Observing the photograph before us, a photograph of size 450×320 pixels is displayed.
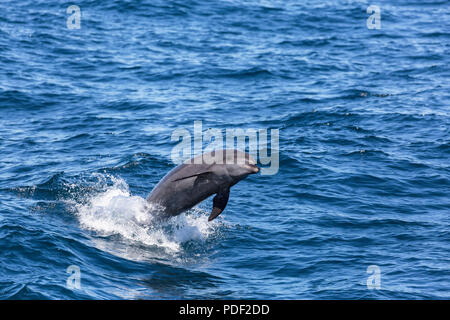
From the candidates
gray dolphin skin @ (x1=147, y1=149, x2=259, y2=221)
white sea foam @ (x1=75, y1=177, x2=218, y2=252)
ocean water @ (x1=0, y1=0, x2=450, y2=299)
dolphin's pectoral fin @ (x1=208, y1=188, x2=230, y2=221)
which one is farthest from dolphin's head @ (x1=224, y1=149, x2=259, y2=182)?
white sea foam @ (x1=75, y1=177, x2=218, y2=252)

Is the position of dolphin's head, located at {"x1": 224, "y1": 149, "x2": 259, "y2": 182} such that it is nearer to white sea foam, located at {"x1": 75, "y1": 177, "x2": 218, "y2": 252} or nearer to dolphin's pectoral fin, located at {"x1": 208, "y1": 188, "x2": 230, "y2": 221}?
dolphin's pectoral fin, located at {"x1": 208, "y1": 188, "x2": 230, "y2": 221}

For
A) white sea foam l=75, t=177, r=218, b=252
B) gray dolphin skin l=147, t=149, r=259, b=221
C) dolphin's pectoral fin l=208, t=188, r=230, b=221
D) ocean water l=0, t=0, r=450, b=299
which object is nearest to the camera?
ocean water l=0, t=0, r=450, b=299

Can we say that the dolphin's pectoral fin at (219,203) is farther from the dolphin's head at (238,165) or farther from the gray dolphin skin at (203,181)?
the dolphin's head at (238,165)

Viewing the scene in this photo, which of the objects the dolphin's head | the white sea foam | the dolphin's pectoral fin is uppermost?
the dolphin's head

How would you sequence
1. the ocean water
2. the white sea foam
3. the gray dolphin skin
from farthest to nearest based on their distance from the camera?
the white sea foam < the gray dolphin skin < the ocean water

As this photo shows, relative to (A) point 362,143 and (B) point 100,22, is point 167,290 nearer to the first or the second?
(A) point 362,143

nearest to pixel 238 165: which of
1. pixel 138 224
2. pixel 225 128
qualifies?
pixel 138 224

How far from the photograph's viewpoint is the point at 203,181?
56.5 feet

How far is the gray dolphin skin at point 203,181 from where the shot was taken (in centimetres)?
1677

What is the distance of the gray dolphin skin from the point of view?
55.0ft

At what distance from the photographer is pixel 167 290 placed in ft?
49.1

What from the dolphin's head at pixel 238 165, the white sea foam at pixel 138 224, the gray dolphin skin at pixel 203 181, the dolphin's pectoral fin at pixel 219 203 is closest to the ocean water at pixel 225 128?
the white sea foam at pixel 138 224

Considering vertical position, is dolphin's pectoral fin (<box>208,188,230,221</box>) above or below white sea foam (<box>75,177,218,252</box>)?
above

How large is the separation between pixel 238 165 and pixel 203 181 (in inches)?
46.2
